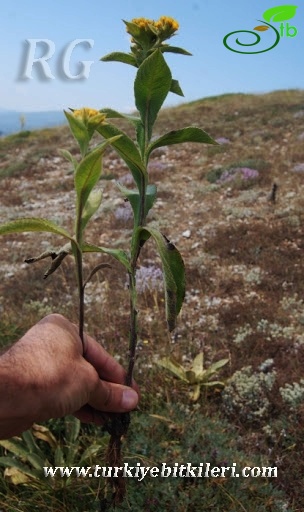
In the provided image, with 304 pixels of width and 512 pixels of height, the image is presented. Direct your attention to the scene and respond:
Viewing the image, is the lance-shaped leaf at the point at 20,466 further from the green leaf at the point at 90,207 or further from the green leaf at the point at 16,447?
the green leaf at the point at 90,207

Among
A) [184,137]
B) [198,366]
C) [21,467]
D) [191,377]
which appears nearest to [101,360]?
[184,137]

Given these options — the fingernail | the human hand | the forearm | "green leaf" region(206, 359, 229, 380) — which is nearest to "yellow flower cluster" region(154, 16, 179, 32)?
the human hand

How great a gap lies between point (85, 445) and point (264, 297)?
3.47 metres

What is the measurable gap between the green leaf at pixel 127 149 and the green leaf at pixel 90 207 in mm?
185

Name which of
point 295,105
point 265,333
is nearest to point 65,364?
point 265,333

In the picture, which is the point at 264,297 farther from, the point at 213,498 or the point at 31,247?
the point at 31,247

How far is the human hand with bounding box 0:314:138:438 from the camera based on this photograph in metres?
1.84

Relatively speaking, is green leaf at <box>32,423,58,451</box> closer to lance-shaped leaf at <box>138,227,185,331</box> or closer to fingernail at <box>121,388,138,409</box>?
fingernail at <box>121,388,138,409</box>

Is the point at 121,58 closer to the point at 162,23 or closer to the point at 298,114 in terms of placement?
the point at 162,23

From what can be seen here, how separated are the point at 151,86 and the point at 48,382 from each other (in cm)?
122

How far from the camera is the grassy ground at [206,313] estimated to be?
3.32 meters

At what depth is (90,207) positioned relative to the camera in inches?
76.4

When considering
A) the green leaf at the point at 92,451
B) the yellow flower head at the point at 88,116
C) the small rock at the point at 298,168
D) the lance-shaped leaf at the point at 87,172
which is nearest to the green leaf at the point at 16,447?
the green leaf at the point at 92,451

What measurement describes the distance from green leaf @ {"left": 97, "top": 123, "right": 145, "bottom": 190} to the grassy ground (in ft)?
6.23
